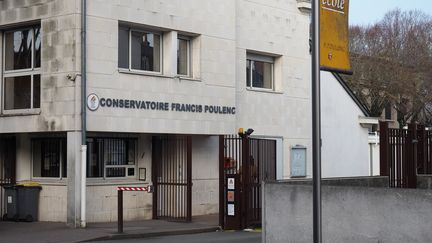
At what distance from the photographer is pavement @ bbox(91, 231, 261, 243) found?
598 inches

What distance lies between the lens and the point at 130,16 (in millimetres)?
18578

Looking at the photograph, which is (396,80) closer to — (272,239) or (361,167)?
(361,167)

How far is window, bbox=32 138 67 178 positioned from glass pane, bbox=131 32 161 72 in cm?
316

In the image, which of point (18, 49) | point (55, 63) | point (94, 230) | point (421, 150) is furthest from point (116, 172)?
point (421, 150)

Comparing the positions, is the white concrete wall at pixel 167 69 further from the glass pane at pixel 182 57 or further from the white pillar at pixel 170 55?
the glass pane at pixel 182 57

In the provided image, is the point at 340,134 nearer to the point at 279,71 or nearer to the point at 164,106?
the point at 279,71

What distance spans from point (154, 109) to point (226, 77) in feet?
11.2

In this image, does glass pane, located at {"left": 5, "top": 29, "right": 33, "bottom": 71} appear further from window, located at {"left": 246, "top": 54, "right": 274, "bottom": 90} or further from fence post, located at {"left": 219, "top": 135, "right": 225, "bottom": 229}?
window, located at {"left": 246, "top": 54, "right": 274, "bottom": 90}

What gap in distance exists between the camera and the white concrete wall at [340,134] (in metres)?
26.8

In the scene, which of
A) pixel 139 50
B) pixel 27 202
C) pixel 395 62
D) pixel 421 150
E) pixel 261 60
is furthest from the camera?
pixel 395 62

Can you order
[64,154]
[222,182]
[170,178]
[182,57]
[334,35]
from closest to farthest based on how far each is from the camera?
[334,35]
[222,182]
[64,154]
[170,178]
[182,57]

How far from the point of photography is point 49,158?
1930cm

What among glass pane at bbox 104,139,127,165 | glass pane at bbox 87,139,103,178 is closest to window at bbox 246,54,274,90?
glass pane at bbox 104,139,127,165

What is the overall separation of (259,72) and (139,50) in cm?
607
